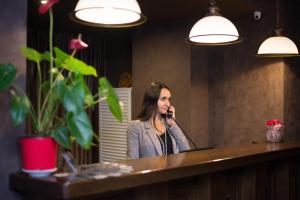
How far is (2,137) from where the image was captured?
6.12ft

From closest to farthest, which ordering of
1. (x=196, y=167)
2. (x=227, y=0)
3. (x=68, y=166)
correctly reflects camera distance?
(x=68, y=166)
(x=196, y=167)
(x=227, y=0)

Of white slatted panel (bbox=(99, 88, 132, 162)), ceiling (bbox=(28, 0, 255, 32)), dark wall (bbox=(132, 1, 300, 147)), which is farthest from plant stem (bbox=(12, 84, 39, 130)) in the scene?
white slatted panel (bbox=(99, 88, 132, 162))

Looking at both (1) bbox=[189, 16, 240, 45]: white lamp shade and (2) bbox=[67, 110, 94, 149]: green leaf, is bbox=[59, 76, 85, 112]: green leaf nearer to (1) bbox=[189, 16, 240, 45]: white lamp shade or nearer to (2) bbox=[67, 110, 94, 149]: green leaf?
(2) bbox=[67, 110, 94, 149]: green leaf

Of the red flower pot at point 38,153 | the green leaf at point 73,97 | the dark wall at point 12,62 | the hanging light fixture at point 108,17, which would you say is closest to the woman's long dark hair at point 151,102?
the hanging light fixture at point 108,17

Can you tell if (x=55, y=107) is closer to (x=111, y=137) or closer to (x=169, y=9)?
(x=169, y=9)

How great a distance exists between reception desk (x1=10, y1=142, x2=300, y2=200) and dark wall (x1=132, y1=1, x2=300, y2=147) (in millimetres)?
916

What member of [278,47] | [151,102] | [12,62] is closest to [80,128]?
[12,62]

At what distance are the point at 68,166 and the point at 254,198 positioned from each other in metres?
1.71

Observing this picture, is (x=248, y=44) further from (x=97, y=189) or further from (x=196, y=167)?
(x=97, y=189)

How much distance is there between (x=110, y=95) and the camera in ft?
5.59

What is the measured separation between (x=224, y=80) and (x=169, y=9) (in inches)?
41.9

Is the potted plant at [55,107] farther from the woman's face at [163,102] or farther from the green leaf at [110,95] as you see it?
the woman's face at [163,102]

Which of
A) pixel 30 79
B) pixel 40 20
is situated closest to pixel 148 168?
pixel 40 20

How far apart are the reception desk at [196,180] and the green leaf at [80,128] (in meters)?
0.17
